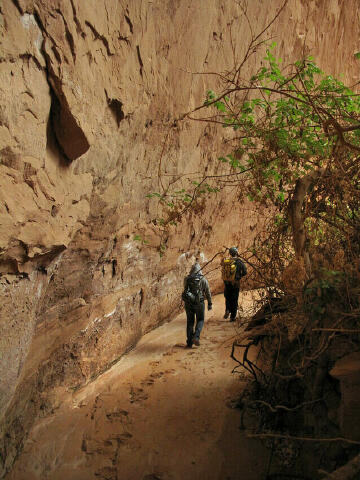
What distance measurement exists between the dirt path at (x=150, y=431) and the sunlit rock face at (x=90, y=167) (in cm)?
30

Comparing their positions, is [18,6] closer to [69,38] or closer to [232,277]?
[69,38]

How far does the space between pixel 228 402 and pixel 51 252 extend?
2632 millimetres

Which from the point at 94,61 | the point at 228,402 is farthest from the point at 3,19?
the point at 228,402

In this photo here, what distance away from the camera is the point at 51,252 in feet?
9.84

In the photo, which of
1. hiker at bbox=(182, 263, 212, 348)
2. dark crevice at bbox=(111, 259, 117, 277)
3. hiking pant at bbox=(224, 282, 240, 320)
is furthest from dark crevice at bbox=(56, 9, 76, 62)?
hiking pant at bbox=(224, 282, 240, 320)

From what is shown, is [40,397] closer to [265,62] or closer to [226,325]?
[226,325]

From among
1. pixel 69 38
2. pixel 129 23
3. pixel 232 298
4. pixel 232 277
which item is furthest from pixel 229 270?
pixel 69 38

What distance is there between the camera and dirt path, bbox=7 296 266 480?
10.0 feet

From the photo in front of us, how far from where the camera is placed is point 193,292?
5391mm

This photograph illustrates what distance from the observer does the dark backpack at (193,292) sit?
5.31 m

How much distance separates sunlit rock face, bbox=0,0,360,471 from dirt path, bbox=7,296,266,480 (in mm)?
304

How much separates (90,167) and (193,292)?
111 inches

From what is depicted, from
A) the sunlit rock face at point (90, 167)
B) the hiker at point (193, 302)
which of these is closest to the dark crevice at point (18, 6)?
the sunlit rock face at point (90, 167)

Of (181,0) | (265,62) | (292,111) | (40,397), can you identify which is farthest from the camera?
(265,62)
